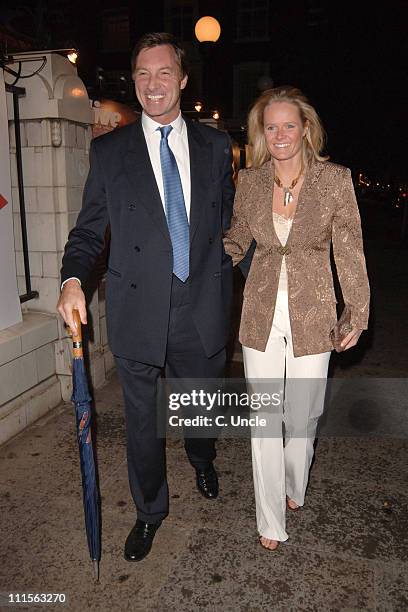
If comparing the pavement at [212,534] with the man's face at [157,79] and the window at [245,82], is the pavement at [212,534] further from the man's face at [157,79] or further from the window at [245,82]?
the window at [245,82]

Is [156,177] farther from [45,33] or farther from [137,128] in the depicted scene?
[45,33]

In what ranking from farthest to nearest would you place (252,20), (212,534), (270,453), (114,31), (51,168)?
1. (114,31)
2. (252,20)
3. (51,168)
4. (212,534)
5. (270,453)

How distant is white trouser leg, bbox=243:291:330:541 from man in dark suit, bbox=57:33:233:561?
33cm

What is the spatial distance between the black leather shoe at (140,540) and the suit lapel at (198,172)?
1.57m

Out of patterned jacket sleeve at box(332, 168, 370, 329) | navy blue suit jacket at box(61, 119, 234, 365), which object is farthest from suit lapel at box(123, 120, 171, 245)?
patterned jacket sleeve at box(332, 168, 370, 329)

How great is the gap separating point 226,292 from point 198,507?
1353 mm

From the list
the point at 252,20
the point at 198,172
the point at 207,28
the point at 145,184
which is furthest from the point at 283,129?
the point at 252,20

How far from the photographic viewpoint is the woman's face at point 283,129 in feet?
8.13

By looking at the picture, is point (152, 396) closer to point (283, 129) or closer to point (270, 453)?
point (270, 453)

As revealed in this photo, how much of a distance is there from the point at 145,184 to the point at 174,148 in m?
0.30

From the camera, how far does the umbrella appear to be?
7.61 feet

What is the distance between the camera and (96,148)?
2631 mm

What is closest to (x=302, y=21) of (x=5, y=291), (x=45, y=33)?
(x=45, y=33)

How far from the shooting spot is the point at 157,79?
2.52 m
